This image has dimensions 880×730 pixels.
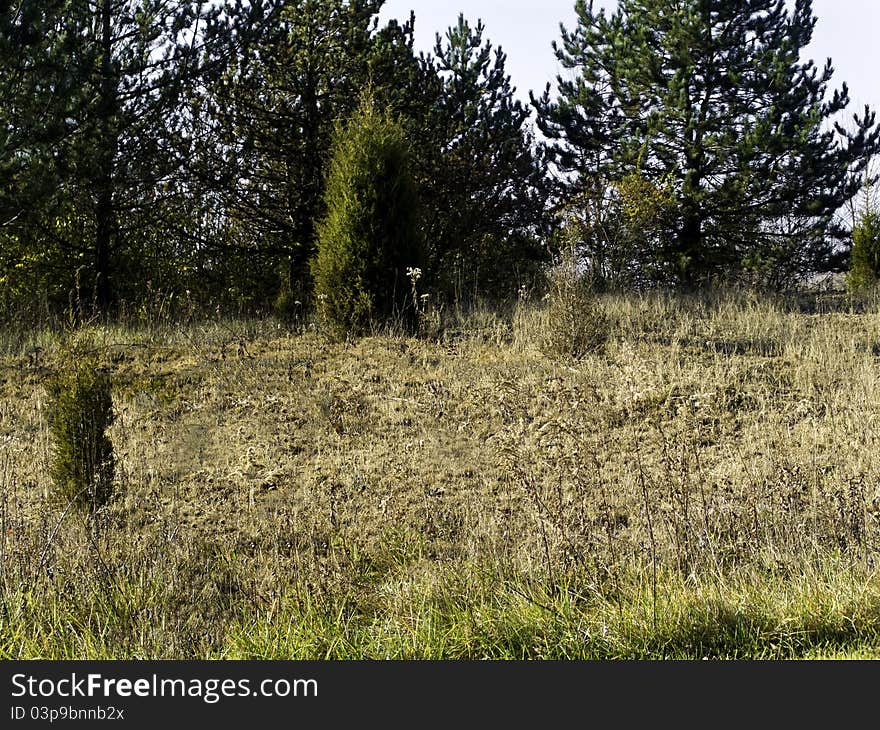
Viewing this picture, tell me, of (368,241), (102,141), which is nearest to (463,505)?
(368,241)

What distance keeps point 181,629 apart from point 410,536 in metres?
→ 1.56

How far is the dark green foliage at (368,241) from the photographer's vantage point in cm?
972

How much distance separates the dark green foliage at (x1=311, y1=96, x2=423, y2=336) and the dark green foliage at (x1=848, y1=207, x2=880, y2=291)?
1080 cm

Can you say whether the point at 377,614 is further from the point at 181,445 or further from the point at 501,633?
the point at 181,445

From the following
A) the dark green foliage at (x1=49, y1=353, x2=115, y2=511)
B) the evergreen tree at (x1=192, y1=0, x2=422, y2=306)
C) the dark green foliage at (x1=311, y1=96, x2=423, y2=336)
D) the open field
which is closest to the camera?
the open field

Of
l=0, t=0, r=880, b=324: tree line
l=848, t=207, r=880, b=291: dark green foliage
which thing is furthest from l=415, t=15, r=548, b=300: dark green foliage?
l=848, t=207, r=880, b=291: dark green foliage

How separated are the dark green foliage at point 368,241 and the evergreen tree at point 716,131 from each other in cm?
647

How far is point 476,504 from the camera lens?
5.31m

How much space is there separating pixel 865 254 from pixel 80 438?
53.6ft

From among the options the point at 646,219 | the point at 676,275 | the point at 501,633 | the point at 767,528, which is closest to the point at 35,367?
the point at 501,633

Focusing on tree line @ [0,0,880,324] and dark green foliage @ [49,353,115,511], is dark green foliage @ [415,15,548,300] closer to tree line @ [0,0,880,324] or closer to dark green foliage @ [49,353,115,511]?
tree line @ [0,0,880,324]

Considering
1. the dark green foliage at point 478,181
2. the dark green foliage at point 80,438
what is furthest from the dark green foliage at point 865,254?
the dark green foliage at point 80,438

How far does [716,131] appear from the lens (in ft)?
50.8

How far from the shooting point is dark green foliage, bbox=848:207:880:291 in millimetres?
16219
